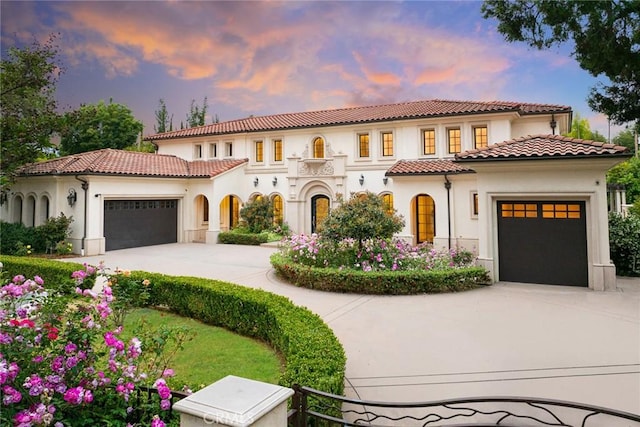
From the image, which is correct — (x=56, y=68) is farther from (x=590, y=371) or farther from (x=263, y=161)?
(x=590, y=371)

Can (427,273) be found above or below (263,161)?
below

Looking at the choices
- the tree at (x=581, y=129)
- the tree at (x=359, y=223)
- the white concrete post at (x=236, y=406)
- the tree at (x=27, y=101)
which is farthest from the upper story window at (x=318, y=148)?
the tree at (x=581, y=129)

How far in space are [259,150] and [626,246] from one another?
20.7 meters

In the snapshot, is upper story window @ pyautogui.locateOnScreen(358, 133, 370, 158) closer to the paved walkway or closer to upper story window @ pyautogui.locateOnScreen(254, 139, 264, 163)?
upper story window @ pyautogui.locateOnScreen(254, 139, 264, 163)

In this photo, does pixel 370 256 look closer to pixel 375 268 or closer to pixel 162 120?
pixel 375 268

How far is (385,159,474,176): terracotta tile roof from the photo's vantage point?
18.1 metres

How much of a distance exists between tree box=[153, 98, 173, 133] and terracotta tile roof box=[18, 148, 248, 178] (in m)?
29.6

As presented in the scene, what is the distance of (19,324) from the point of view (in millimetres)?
3262

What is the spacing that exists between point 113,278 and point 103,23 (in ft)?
41.9

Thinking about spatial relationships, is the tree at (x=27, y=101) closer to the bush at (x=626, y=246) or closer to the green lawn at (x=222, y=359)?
the green lawn at (x=222, y=359)

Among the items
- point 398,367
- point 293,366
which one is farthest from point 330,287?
point 293,366

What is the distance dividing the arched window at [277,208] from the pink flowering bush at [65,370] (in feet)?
Answer: 67.6

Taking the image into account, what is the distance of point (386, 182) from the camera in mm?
21516

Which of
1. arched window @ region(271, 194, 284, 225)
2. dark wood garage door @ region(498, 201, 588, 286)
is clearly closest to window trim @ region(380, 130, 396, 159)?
arched window @ region(271, 194, 284, 225)
